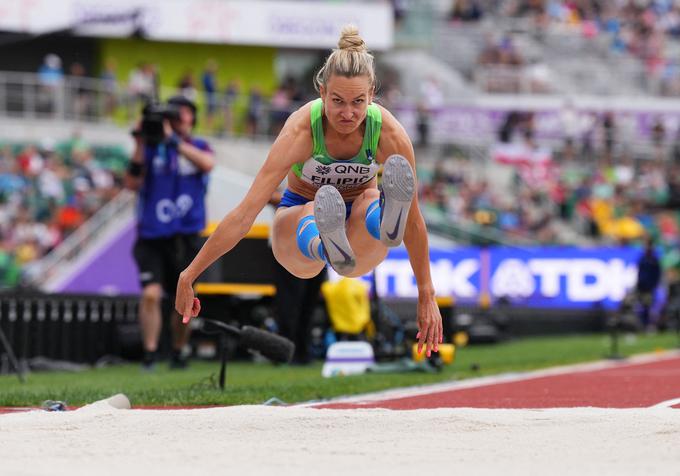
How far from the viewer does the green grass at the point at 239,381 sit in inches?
338

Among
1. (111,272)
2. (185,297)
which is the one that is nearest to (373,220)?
(185,297)

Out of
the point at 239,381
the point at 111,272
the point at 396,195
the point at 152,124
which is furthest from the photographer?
the point at 111,272

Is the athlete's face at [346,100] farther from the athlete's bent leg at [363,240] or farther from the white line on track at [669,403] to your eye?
the white line on track at [669,403]

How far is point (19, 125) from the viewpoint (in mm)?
22547

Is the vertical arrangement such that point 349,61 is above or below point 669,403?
above

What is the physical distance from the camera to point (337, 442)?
6.02 metres

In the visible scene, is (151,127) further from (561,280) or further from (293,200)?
(561,280)

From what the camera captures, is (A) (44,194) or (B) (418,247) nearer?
(B) (418,247)

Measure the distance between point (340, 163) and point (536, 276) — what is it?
14.5m

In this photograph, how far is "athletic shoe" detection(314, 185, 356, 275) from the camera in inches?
273

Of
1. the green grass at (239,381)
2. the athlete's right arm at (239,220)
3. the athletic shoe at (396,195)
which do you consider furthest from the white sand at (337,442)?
the green grass at (239,381)

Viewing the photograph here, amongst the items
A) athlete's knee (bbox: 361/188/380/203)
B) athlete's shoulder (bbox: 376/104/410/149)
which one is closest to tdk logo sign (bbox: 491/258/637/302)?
athlete's knee (bbox: 361/188/380/203)

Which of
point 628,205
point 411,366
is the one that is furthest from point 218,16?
point 411,366

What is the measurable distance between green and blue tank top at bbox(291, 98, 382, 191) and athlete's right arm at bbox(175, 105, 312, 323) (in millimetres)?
237
